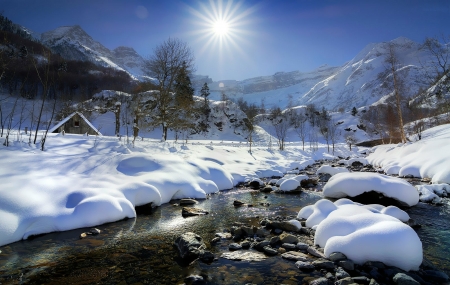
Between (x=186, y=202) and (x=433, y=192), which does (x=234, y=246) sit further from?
(x=433, y=192)

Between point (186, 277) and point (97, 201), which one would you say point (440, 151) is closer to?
point (186, 277)

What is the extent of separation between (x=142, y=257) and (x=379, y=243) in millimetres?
5732

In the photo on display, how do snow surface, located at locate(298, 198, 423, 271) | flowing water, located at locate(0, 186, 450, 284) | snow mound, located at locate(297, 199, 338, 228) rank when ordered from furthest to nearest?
snow mound, located at locate(297, 199, 338, 228), snow surface, located at locate(298, 198, 423, 271), flowing water, located at locate(0, 186, 450, 284)

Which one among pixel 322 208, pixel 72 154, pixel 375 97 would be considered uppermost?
pixel 375 97

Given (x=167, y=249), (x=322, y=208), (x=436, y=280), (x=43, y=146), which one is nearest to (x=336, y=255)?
(x=436, y=280)

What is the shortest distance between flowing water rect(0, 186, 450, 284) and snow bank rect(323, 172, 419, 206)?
1.08 meters

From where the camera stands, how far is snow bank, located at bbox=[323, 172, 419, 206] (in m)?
10.3

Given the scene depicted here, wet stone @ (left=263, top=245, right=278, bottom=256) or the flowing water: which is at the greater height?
wet stone @ (left=263, top=245, right=278, bottom=256)

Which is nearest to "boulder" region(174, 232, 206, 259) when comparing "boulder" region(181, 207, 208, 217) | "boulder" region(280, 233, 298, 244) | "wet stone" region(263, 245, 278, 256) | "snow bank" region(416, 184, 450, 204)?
"wet stone" region(263, 245, 278, 256)

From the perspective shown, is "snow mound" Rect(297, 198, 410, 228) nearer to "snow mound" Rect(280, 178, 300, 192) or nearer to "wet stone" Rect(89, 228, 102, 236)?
"snow mound" Rect(280, 178, 300, 192)

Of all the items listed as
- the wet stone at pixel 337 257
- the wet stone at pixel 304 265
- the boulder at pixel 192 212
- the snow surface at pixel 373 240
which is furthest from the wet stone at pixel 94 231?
the wet stone at pixel 337 257

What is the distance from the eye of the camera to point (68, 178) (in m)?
9.94

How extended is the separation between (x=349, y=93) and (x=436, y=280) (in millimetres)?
197928

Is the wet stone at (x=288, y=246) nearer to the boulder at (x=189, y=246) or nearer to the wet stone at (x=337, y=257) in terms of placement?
the wet stone at (x=337, y=257)
